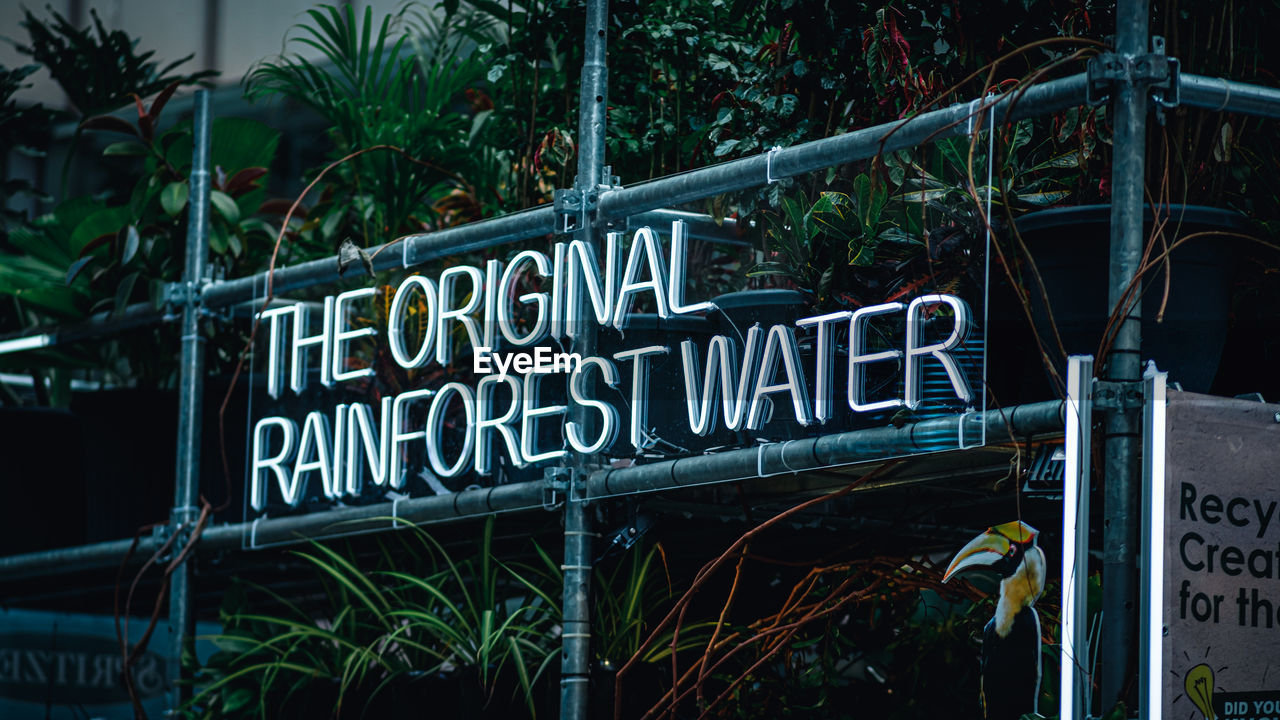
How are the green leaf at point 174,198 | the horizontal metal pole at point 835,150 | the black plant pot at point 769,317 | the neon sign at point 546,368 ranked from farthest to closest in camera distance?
the green leaf at point 174,198 < the black plant pot at point 769,317 < the neon sign at point 546,368 < the horizontal metal pole at point 835,150

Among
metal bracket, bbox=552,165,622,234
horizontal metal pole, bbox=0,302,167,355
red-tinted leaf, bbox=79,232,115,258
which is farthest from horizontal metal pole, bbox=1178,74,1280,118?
red-tinted leaf, bbox=79,232,115,258

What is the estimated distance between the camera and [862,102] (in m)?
3.76

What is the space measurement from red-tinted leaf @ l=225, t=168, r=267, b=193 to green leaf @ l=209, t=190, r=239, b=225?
0.26 meters

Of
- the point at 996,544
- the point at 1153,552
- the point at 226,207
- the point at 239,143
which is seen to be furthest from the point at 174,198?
the point at 1153,552

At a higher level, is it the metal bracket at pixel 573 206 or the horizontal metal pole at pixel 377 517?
the metal bracket at pixel 573 206

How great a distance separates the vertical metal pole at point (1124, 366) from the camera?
250cm

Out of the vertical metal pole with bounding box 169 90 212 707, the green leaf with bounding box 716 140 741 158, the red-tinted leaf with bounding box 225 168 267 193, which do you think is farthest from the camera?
the red-tinted leaf with bounding box 225 168 267 193

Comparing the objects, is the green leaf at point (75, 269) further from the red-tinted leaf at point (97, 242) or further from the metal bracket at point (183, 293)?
the metal bracket at point (183, 293)

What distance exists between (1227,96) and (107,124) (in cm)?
363

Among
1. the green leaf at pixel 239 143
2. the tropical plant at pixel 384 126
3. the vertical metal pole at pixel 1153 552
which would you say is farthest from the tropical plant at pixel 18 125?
the vertical metal pole at pixel 1153 552

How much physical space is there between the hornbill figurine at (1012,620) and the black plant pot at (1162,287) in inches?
14.2

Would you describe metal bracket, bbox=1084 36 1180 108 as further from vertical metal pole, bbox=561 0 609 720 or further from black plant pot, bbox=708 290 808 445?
vertical metal pole, bbox=561 0 609 720

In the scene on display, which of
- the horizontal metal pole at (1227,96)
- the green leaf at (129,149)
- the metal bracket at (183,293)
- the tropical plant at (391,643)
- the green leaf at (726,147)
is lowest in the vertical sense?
the tropical plant at (391,643)

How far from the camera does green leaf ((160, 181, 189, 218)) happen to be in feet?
16.5
